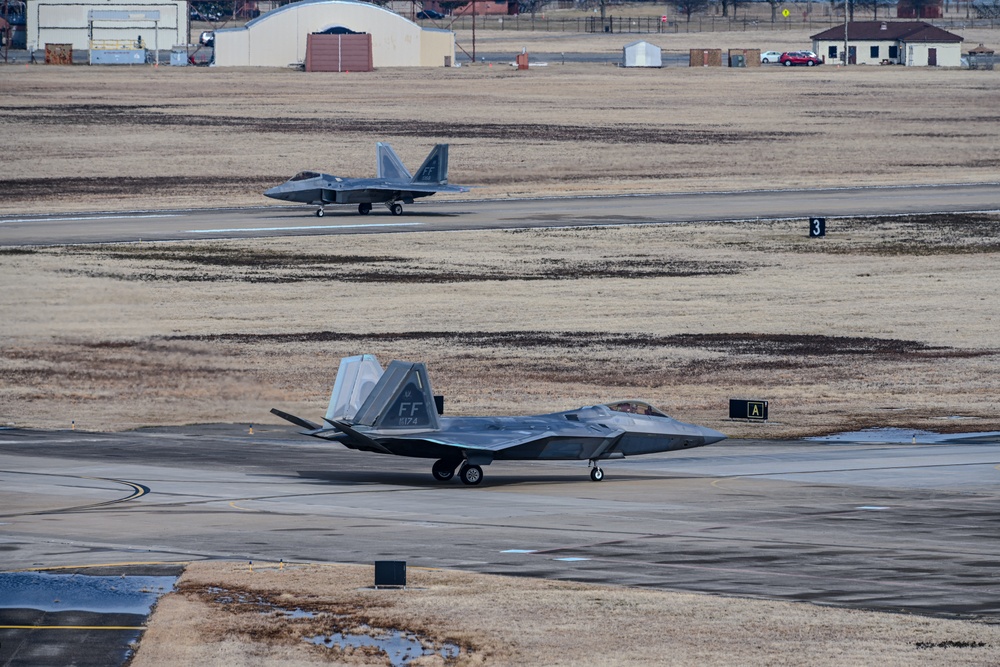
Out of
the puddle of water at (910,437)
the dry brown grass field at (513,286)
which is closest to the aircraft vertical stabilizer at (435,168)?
the dry brown grass field at (513,286)

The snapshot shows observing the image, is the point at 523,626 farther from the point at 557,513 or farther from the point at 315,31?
the point at 315,31

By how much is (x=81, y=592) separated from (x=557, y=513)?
34.5 ft

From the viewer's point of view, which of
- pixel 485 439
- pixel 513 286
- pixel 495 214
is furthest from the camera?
pixel 495 214

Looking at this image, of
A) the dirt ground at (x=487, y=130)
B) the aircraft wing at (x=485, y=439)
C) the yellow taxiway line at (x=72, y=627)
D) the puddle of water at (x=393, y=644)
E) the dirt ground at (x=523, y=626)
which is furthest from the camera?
the dirt ground at (x=487, y=130)

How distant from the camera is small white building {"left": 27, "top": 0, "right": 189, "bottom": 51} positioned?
605 ft

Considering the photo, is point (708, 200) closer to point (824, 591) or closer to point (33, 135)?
point (33, 135)

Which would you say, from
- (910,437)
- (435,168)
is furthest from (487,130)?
(910,437)

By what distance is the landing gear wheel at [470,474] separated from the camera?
3297cm

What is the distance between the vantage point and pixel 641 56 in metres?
179

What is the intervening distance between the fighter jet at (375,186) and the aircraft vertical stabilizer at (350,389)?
45.9 meters

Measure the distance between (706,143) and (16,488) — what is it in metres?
88.6

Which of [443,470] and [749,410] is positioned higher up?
[749,410]

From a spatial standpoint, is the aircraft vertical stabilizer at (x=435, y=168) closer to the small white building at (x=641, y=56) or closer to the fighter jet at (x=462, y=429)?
the fighter jet at (x=462, y=429)

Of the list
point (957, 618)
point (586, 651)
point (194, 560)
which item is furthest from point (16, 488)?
point (957, 618)
